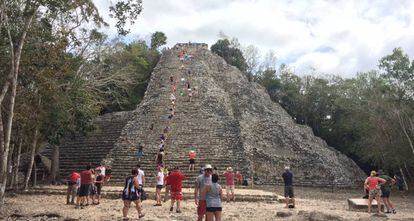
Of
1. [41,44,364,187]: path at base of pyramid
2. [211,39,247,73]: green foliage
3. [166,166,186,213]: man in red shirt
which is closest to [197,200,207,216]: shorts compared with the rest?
[166,166,186,213]: man in red shirt

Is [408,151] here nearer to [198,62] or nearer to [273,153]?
[273,153]

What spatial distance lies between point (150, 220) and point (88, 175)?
11.0 ft

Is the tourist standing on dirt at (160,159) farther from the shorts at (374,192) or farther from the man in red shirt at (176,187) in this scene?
the shorts at (374,192)

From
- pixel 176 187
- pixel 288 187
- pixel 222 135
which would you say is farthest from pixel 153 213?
pixel 222 135

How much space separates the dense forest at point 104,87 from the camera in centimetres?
1184

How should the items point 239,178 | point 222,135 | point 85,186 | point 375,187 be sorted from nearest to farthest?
point 375,187, point 85,186, point 239,178, point 222,135

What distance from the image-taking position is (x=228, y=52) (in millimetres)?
47094

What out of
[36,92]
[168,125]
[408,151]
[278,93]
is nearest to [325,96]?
[278,93]

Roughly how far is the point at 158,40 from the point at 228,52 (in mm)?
7959

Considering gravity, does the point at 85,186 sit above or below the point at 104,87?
below

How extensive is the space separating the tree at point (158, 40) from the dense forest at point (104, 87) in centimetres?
11

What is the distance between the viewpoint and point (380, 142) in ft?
83.3

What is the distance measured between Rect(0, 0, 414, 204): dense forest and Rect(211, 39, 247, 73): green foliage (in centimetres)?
11

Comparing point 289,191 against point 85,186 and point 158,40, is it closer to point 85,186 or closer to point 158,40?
point 85,186
